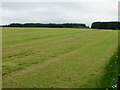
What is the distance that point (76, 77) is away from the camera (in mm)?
12062

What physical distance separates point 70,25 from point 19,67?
129691mm

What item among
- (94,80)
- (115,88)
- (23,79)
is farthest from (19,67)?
(115,88)

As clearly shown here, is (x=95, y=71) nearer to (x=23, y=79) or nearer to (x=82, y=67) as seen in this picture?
(x=82, y=67)

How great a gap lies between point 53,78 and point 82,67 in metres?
3.37

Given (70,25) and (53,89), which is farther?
(70,25)

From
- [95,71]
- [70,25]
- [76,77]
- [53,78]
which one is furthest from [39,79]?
[70,25]

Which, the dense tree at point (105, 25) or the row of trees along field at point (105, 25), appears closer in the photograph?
the row of trees along field at point (105, 25)

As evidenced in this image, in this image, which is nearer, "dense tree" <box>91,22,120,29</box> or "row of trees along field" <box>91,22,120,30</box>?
"row of trees along field" <box>91,22,120,30</box>

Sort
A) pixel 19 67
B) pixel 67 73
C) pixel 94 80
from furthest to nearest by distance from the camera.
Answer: pixel 19 67 < pixel 67 73 < pixel 94 80

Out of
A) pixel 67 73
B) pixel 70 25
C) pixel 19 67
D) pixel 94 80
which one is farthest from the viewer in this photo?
pixel 70 25

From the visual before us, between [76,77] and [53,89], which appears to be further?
[76,77]

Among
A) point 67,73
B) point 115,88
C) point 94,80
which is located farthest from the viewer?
point 67,73

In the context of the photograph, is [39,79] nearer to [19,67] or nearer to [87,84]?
[87,84]

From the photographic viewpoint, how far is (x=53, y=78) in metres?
11.8
